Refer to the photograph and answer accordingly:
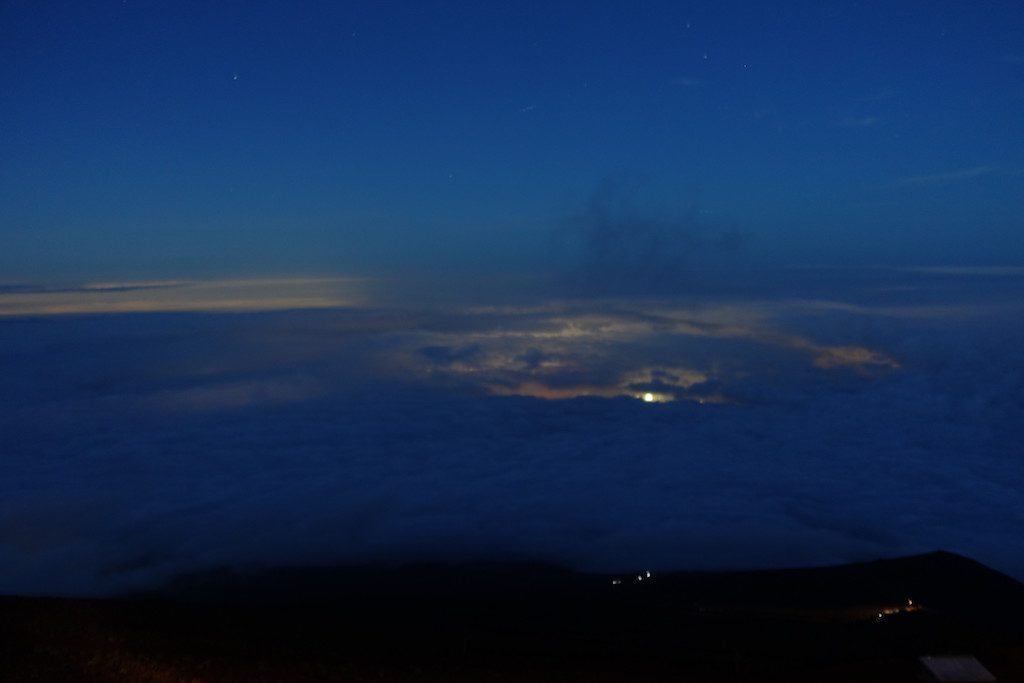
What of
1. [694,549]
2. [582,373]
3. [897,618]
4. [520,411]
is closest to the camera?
[897,618]

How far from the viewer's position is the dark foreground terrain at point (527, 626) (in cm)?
627

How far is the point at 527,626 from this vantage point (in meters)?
7.44

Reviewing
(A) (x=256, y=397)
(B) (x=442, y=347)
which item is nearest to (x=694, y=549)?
(A) (x=256, y=397)

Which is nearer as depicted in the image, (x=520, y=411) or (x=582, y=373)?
(x=520, y=411)

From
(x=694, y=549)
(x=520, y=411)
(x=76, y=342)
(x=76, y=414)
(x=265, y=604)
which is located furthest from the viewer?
(x=76, y=342)

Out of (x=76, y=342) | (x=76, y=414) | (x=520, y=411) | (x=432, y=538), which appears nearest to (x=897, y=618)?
(x=432, y=538)

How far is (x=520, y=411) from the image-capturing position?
19.7 meters

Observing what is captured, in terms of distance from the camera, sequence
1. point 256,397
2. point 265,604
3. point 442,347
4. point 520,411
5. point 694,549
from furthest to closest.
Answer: point 442,347, point 256,397, point 520,411, point 694,549, point 265,604

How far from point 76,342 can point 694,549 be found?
44.4 meters

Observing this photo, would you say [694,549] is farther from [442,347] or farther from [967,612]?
[442,347]

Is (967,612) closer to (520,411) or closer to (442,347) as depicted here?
(520,411)

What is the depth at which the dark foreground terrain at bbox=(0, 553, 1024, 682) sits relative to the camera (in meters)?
6.27

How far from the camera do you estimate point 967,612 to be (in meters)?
7.69

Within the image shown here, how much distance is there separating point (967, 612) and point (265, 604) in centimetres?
759
